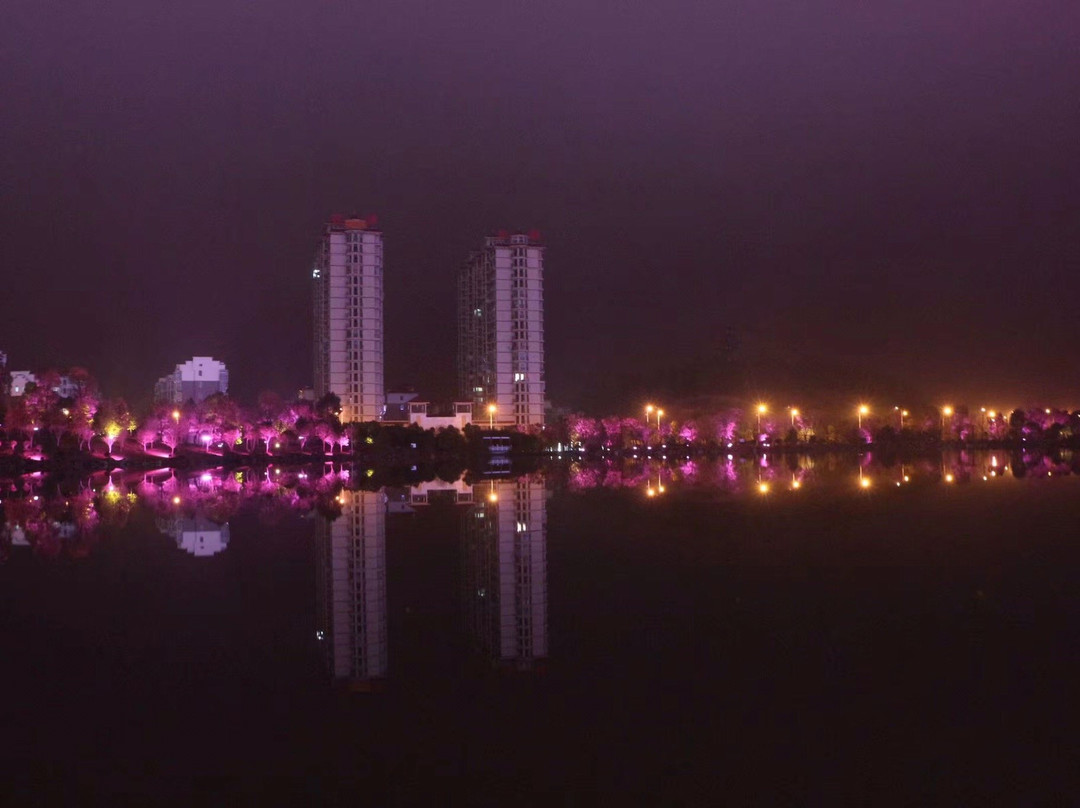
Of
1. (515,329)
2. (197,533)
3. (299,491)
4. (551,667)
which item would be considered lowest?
(551,667)

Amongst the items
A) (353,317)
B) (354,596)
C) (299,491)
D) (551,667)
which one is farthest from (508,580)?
(353,317)

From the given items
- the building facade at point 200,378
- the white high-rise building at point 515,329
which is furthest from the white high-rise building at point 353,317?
the building facade at point 200,378

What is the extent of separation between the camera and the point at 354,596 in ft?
30.1

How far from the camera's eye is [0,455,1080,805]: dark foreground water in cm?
438

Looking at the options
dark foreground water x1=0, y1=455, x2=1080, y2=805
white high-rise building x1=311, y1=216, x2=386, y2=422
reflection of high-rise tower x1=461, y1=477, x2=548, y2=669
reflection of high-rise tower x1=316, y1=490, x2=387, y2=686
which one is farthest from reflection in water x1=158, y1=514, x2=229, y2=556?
white high-rise building x1=311, y1=216, x2=386, y2=422

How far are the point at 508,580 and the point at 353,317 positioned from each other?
5004cm

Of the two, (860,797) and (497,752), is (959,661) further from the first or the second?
(497,752)

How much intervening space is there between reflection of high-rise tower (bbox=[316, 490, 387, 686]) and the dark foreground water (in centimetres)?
4

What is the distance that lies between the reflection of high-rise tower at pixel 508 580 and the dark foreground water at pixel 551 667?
0.16 feet

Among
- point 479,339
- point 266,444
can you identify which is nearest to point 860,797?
point 266,444

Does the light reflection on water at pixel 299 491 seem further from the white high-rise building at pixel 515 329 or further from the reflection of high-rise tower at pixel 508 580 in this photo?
the white high-rise building at pixel 515 329

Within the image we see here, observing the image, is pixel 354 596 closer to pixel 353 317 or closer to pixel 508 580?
pixel 508 580

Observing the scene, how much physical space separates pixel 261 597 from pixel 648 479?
20744mm

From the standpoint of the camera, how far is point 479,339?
6650 centimetres
